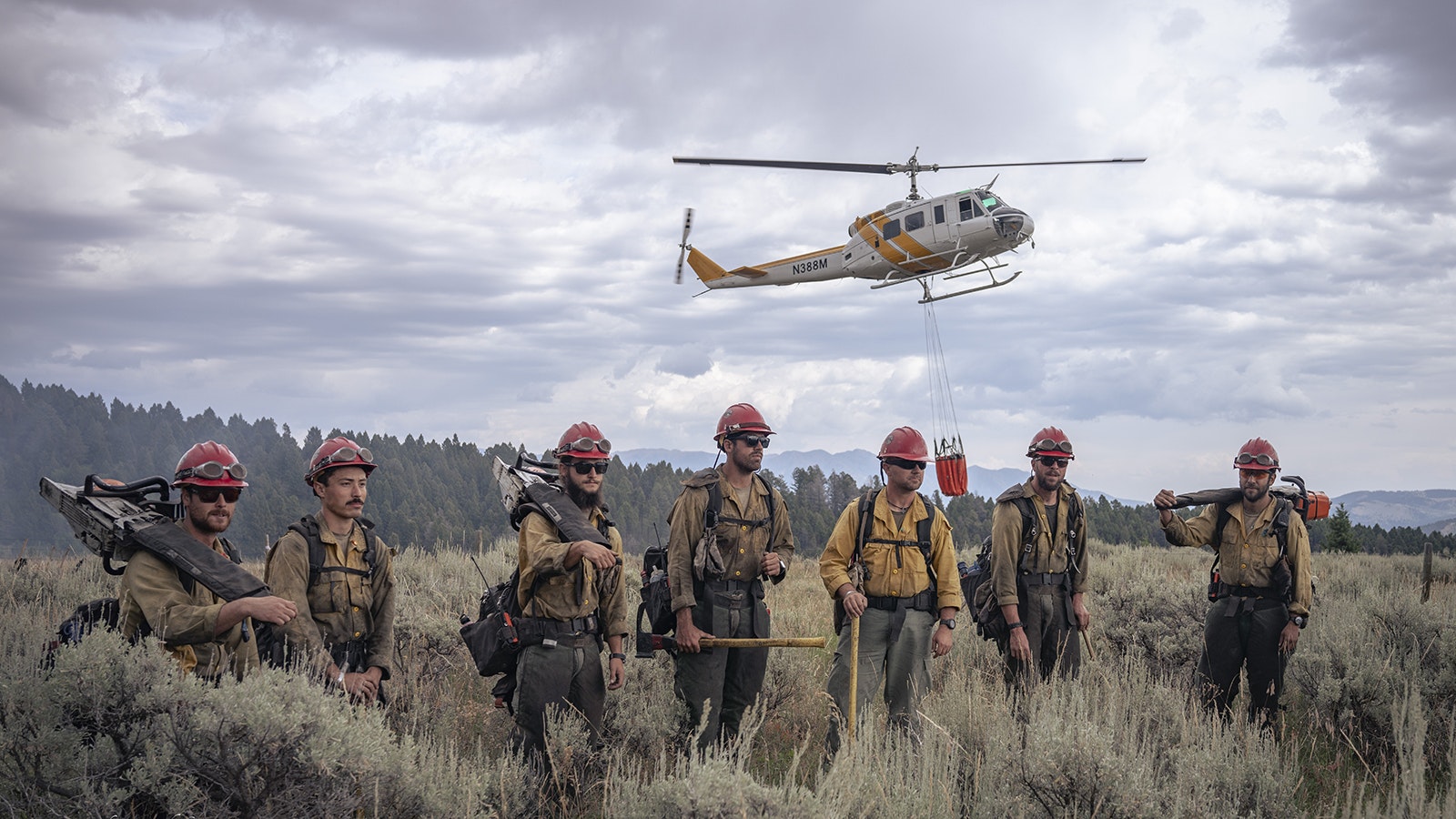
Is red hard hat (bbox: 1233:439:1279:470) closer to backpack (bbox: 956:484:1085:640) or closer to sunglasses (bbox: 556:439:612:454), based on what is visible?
backpack (bbox: 956:484:1085:640)

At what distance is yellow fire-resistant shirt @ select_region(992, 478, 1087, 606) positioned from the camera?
A: 291 inches

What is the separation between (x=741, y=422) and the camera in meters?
6.62

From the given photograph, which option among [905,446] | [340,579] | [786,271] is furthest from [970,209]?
[340,579]

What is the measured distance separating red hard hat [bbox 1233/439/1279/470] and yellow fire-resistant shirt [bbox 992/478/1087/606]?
4.57 feet

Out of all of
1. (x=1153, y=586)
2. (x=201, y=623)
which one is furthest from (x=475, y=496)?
(x=201, y=623)

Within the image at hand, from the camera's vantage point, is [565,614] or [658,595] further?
[658,595]

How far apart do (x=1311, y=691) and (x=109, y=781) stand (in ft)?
28.6

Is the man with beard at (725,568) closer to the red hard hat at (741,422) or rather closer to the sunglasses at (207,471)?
the red hard hat at (741,422)

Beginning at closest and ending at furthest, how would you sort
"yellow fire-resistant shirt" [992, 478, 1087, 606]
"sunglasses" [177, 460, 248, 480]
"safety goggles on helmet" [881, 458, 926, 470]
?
"sunglasses" [177, 460, 248, 480] < "safety goggles on helmet" [881, 458, 926, 470] < "yellow fire-resistant shirt" [992, 478, 1087, 606]

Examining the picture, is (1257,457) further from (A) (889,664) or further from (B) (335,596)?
(B) (335,596)

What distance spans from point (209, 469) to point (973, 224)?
1820 centimetres

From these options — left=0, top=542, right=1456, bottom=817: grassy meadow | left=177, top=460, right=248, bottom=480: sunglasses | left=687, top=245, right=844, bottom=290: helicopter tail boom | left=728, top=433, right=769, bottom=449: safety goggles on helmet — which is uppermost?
left=687, top=245, right=844, bottom=290: helicopter tail boom

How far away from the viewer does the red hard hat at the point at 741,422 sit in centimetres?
659

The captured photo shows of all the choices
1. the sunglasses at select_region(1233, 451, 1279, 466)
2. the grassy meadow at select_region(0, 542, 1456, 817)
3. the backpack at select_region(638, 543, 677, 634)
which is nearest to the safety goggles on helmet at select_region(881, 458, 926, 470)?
the grassy meadow at select_region(0, 542, 1456, 817)
